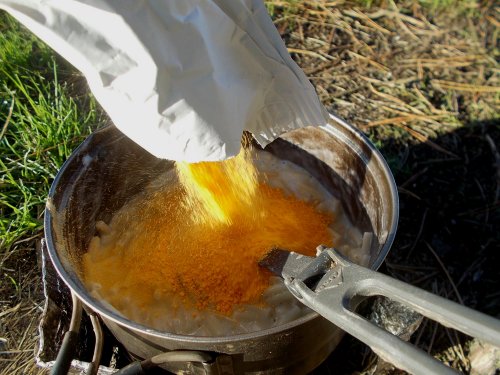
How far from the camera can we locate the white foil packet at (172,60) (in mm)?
818

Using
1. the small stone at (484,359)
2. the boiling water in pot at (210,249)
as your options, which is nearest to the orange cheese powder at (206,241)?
the boiling water in pot at (210,249)

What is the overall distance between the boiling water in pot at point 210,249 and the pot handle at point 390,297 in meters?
0.37

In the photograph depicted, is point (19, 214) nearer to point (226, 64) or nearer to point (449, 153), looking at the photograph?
point (226, 64)

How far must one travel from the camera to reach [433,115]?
203cm

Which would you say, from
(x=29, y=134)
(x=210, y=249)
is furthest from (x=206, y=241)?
(x=29, y=134)

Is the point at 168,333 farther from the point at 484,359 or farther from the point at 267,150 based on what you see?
the point at 484,359

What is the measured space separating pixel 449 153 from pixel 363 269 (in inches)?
47.0

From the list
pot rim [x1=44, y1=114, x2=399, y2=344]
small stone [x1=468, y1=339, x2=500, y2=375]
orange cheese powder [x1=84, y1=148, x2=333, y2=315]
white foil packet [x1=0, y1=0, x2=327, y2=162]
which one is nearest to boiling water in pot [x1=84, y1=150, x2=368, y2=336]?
orange cheese powder [x1=84, y1=148, x2=333, y2=315]

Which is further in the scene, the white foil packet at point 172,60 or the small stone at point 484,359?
the small stone at point 484,359

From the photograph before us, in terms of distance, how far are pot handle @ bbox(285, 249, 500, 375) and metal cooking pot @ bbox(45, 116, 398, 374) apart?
0.10 meters

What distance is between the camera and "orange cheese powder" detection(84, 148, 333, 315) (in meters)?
1.36

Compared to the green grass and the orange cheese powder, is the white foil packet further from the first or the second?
the green grass

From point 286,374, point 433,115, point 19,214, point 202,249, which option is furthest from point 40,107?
point 433,115

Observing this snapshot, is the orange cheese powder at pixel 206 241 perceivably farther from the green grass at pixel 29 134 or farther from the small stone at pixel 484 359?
the small stone at pixel 484 359
